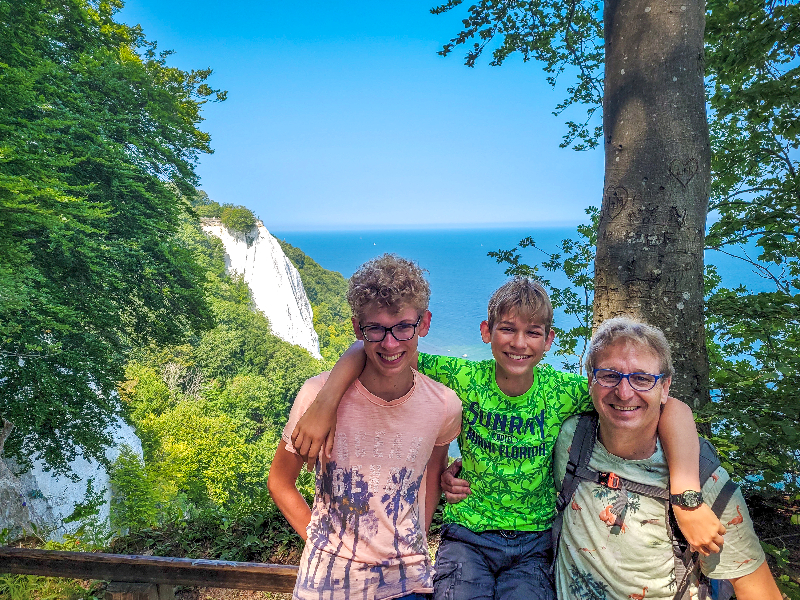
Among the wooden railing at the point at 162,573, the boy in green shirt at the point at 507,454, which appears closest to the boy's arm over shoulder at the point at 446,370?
the boy in green shirt at the point at 507,454

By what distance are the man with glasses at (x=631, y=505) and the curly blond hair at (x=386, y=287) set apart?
28.2 inches

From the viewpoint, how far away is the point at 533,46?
14.0ft

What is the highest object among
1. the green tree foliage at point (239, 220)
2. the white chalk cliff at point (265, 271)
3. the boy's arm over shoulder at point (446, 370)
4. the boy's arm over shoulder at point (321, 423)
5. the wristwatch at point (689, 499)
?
the green tree foliage at point (239, 220)

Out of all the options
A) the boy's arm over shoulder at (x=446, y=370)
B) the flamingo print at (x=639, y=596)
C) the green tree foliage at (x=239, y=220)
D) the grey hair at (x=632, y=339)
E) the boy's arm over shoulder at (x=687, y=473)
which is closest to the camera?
the boy's arm over shoulder at (x=687, y=473)

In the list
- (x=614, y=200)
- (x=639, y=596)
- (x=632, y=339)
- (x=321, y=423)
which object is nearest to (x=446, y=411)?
(x=321, y=423)

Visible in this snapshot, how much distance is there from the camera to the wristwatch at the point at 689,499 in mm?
1414

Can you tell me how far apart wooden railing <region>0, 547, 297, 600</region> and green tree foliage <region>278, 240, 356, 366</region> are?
55.2 m

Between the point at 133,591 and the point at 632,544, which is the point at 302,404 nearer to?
the point at 632,544

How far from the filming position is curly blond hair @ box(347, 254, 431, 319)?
5.26ft

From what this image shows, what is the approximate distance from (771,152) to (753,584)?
3.52 metres

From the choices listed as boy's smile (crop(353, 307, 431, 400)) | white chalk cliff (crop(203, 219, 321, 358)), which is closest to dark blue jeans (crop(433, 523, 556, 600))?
boy's smile (crop(353, 307, 431, 400))

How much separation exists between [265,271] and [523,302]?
47.9 m

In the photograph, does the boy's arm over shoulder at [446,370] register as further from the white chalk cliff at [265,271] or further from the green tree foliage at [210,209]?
the green tree foliage at [210,209]

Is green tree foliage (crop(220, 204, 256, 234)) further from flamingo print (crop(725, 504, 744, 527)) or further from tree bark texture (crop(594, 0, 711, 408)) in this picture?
flamingo print (crop(725, 504, 744, 527))
